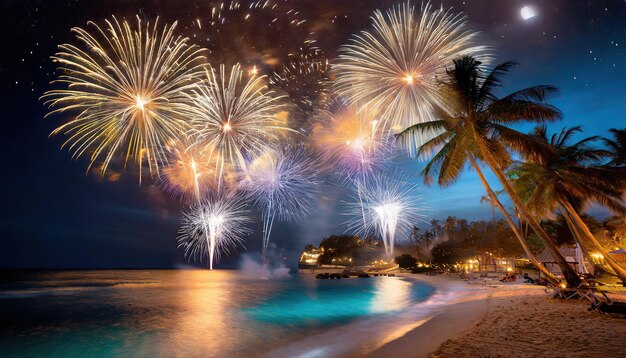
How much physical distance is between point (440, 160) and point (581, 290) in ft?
29.3

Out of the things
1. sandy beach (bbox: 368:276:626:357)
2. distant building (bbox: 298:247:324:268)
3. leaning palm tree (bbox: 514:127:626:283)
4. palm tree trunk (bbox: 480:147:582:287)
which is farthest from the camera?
distant building (bbox: 298:247:324:268)

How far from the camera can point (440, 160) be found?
66.6 ft

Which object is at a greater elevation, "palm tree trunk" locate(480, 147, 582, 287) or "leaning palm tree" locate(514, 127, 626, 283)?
"leaning palm tree" locate(514, 127, 626, 283)

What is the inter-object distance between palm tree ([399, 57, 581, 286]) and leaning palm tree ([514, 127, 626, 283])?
157 inches

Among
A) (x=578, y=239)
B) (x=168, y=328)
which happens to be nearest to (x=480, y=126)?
(x=578, y=239)

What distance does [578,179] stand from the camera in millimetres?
21438

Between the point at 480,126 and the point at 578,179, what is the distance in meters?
8.13

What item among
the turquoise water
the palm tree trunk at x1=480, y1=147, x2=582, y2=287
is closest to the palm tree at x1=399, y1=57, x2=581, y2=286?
the palm tree trunk at x1=480, y1=147, x2=582, y2=287

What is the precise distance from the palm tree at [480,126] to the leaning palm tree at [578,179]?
4.00 m

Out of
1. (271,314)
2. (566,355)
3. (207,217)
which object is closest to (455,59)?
(566,355)

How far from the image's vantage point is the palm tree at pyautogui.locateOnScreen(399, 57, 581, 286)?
17188mm

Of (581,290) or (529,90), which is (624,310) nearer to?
(581,290)

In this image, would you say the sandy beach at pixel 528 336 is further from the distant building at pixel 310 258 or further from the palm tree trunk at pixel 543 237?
the distant building at pixel 310 258

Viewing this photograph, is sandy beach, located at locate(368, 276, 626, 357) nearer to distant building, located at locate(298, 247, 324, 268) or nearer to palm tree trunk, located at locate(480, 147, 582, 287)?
palm tree trunk, located at locate(480, 147, 582, 287)
